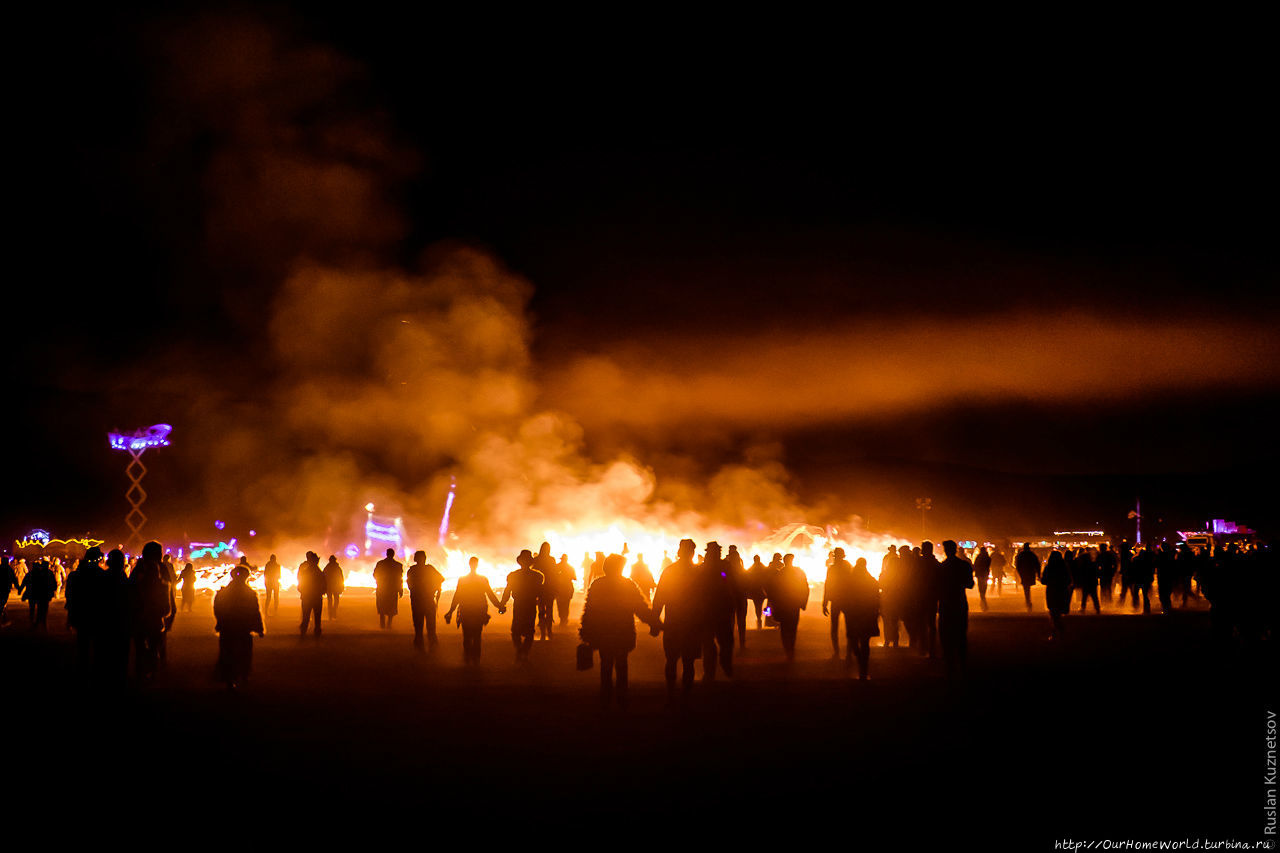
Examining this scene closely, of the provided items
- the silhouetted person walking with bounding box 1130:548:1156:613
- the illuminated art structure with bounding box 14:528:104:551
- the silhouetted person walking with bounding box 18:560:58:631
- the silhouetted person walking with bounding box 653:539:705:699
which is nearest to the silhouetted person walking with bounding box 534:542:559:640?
the silhouetted person walking with bounding box 653:539:705:699

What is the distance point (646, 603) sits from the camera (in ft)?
33.3

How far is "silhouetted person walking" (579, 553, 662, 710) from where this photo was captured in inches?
399

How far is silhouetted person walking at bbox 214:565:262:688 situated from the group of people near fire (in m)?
0.02

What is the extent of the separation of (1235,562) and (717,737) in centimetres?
983

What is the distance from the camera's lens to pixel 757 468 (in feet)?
153

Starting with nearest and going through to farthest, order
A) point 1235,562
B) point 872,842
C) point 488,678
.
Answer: point 872,842
point 488,678
point 1235,562

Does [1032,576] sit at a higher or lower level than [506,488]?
lower

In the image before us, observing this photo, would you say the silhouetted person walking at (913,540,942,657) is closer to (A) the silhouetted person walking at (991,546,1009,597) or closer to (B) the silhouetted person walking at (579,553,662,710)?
(B) the silhouetted person walking at (579,553,662,710)

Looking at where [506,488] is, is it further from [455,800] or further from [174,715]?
[455,800]

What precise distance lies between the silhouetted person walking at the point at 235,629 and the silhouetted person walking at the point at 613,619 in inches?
153

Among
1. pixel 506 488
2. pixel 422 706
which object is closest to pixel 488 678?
pixel 422 706

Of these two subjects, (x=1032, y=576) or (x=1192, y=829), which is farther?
(x=1032, y=576)

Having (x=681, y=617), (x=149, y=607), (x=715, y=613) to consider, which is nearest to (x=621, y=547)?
(x=715, y=613)

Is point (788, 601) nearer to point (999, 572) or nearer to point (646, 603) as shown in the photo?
point (646, 603)
